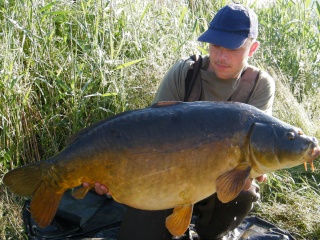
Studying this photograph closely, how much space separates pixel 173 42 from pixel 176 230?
2.10m

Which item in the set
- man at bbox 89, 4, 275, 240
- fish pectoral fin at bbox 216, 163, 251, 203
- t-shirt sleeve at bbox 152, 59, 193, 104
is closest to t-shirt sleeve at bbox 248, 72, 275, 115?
man at bbox 89, 4, 275, 240

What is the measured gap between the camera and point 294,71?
473 centimetres

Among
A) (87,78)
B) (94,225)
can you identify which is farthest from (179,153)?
(87,78)

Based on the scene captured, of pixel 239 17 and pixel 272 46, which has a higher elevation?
pixel 239 17

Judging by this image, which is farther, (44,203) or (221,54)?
(221,54)

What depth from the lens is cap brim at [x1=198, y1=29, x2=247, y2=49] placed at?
2721mm

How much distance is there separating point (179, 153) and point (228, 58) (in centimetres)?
85

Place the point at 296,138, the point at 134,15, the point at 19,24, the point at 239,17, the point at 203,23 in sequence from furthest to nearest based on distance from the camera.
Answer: the point at 203,23, the point at 134,15, the point at 19,24, the point at 239,17, the point at 296,138

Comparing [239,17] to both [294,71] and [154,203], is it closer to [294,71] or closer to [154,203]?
[154,203]

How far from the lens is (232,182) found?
83.6 inches

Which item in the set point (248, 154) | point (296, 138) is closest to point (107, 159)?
point (248, 154)

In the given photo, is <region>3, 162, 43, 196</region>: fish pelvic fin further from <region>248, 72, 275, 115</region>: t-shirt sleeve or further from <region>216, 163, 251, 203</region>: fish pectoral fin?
<region>248, 72, 275, 115</region>: t-shirt sleeve

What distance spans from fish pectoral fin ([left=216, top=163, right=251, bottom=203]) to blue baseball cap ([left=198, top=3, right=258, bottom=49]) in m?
0.82

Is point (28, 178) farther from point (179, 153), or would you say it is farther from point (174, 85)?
point (174, 85)
